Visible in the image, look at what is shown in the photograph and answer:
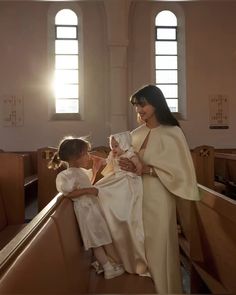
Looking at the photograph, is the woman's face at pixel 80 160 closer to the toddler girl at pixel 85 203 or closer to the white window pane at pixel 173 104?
the toddler girl at pixel 85 203

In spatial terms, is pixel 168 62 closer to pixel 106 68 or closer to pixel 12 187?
pixel 106 68

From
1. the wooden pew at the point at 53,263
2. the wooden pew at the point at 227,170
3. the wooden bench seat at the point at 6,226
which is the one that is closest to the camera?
the wooden pew at the point at 53,263

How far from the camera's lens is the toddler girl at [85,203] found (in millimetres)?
2395

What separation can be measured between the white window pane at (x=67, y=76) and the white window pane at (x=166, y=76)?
1.90 meters

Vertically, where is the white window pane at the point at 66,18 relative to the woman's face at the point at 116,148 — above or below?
above

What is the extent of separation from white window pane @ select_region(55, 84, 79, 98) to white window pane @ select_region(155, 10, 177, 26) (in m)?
2.42

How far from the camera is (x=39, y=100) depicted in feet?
28.2

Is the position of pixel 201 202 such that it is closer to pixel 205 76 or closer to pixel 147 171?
pixel 147 171

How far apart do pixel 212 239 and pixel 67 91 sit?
6.91 metres

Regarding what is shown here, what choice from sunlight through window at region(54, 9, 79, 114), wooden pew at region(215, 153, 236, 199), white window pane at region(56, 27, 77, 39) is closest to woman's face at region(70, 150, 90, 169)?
wooden pew at region(215, 153, 236, 199)

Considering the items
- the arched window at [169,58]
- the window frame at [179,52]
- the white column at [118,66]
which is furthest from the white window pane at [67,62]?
the arched window at [169,58]

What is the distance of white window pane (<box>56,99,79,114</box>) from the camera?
29.1 ft

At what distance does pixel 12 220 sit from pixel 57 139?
488cm

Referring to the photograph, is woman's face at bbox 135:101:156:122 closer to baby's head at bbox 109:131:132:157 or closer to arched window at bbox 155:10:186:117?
baby's head at bbox 109:131:132:157
